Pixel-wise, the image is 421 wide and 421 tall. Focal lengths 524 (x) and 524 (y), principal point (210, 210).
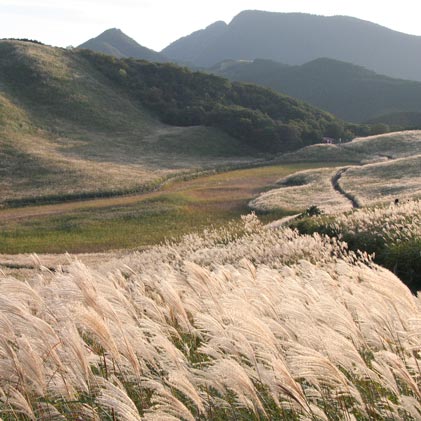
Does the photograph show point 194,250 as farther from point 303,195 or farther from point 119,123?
point 119,123

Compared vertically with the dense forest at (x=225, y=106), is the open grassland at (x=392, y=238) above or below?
below

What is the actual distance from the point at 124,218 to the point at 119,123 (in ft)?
191

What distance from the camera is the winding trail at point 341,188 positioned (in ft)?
146

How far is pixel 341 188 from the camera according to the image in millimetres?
53406

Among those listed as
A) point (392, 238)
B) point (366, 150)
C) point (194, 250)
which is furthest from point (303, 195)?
point (392, 238)

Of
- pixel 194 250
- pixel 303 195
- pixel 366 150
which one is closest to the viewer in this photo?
pixel 194 250

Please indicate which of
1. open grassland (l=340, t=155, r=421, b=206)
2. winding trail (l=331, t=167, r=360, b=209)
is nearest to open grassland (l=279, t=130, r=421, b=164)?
winding trail (l=331, t=167, r=360, b=209)

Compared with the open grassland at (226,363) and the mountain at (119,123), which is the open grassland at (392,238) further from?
the mountain at (119,123)

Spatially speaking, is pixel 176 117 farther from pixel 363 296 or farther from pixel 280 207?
pixel 363 296

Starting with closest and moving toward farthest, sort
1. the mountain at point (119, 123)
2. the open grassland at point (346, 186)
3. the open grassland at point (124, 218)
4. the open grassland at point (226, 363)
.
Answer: the open grassland at point (226, 363)
the open grassland at point (124, 218)
the open grassland at point (346, 186)
the mountain at point (119, 123)

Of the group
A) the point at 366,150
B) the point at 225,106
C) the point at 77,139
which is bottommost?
the point at 77,139

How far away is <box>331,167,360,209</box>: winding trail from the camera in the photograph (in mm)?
44438

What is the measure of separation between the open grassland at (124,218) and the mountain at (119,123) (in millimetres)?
7193

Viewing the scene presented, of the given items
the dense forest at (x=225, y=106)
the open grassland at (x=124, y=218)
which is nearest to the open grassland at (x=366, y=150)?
the dense forest at (x=225, y=106)
